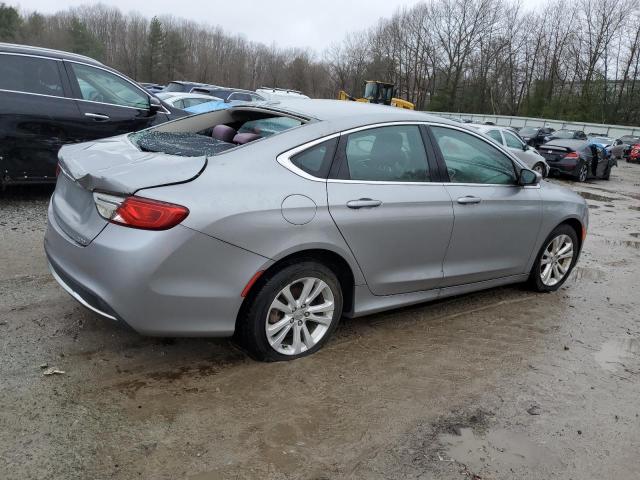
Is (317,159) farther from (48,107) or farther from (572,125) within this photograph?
(572,125)

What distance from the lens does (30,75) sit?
620 cm

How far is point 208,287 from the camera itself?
117 inches

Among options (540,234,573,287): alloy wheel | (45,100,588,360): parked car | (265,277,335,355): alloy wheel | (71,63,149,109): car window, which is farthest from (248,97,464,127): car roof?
(71,63,149,109): car window

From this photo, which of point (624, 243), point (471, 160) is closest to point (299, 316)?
point (471, 160)

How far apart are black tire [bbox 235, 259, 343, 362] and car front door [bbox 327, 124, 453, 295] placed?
29cm

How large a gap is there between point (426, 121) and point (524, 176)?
1177 mm

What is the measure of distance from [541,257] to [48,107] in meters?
5.53

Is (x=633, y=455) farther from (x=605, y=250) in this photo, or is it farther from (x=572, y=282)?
(x=605, y=250)

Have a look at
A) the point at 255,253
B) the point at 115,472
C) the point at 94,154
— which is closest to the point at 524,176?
the point at 255,253

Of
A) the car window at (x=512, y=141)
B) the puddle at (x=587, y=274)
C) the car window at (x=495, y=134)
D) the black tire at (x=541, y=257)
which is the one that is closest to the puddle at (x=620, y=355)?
the black tire at (x=541, y=257)

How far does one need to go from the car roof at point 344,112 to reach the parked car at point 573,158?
14.5 meters

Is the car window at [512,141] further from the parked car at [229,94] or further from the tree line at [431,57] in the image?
the tree line at [431,57]

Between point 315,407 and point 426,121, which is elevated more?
point 426,121

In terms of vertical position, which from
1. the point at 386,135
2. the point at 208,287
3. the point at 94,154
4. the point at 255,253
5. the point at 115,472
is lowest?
the point at 115,472
